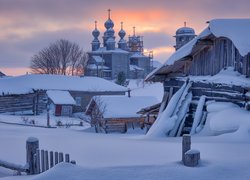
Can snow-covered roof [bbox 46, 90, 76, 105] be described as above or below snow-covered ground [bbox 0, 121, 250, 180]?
above

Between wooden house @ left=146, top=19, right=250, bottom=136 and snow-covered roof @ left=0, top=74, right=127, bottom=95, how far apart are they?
33.3m

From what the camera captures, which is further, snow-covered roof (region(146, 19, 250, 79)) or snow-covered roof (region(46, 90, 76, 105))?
snow-covered roof (region(46, 90, 76, 105))

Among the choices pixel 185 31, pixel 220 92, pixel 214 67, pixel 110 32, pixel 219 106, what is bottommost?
pixel 219 106

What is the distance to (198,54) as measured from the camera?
16.1 meters

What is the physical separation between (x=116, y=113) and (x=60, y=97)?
1444 centimetres

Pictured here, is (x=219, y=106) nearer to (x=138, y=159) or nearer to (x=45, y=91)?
(x=138, y=159)

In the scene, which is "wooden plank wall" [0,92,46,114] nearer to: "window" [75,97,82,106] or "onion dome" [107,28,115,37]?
"window" [75,97,82,106]

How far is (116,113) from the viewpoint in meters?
35.8

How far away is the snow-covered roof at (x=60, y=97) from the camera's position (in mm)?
47438

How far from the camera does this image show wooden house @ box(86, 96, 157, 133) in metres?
34.4

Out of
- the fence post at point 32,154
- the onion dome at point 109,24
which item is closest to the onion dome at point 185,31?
the onion dome at point 109,24

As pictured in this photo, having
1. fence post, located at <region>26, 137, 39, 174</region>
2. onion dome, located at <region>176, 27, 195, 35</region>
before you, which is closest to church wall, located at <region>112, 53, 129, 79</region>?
onion dome, located at <region>176, 27, 195, 35</region>

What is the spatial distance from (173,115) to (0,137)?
6487mm

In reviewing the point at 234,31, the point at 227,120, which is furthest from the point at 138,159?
the point at 234,31
